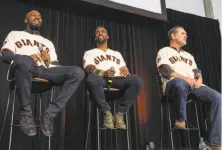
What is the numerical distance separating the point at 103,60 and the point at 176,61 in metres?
0.76

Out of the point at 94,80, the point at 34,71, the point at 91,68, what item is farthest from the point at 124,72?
the point at 34,71

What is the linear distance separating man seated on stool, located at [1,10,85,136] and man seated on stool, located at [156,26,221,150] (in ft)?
2.79

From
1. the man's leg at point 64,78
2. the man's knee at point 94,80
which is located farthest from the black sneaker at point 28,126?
the man's knee at point 94,80

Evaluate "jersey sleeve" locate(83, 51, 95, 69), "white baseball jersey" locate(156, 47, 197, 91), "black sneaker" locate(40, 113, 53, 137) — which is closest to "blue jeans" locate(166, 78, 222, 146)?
"white baseball jersey" locate(156, 47, 197, 91)

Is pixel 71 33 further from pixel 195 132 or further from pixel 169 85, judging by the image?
pixel 195 132

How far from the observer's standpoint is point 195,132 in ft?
11.5

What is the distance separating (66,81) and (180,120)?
1011 millimetres

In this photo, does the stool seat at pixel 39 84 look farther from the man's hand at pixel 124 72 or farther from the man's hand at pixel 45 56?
the man's hand at pixel 124 72

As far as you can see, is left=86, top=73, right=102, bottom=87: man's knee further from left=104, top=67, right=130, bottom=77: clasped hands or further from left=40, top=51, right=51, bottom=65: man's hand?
left=40, top=51, right=51, bottom=65: man's hand

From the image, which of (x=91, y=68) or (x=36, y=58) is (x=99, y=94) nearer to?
(x=91, y=68)

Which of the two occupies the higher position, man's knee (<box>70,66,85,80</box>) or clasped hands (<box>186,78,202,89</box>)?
man's knee (<box>70,66,85,80</box>)

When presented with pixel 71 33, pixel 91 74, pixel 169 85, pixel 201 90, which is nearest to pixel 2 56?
pixel 91 74

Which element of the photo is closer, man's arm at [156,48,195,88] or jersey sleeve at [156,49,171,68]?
man's arm at [156,48,195,88]

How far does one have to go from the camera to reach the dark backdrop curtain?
9.20 feet
